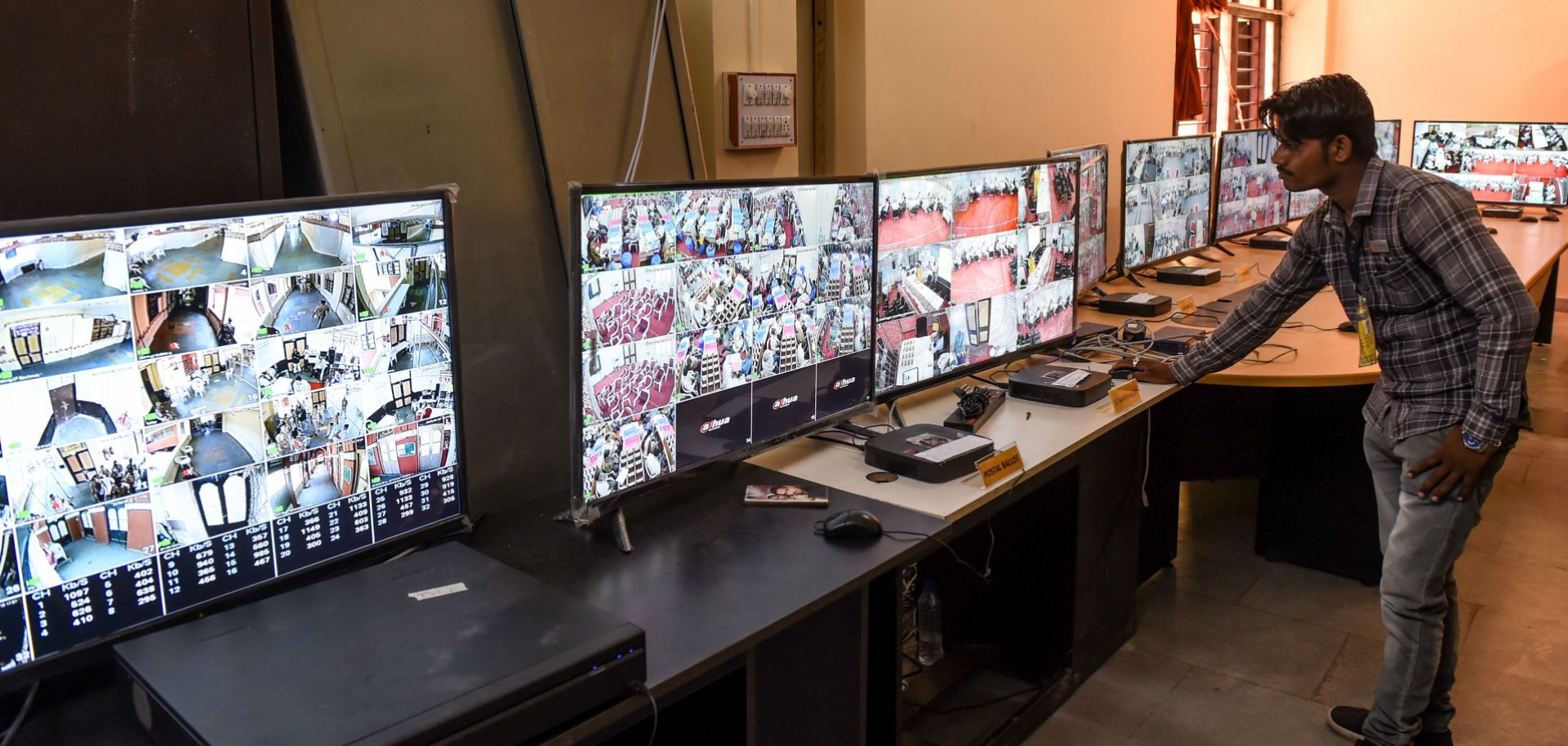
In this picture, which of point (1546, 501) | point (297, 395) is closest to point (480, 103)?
point (297, 395)

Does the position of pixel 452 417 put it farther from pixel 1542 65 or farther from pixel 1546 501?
pixel 1542 65

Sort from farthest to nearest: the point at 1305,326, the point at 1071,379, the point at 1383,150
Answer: the point at 1383,150
the point at 1305,326
the point at 1071,379

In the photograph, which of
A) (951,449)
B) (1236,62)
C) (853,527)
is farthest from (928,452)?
(1236,62)

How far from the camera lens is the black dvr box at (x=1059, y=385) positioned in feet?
8.13

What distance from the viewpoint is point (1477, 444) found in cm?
200

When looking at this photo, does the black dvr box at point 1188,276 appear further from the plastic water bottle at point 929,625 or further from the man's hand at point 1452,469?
the man's hand at point 1452,469

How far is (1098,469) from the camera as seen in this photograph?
100 inches

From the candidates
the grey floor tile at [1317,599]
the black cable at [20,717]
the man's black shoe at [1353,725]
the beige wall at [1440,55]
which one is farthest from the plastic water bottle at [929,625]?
the beige wall at [1440,55]

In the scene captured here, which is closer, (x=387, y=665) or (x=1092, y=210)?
(x=387, y=665)

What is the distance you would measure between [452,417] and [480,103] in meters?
0.61

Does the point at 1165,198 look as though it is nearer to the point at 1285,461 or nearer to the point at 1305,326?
the point at 1305,326

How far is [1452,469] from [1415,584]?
261mm

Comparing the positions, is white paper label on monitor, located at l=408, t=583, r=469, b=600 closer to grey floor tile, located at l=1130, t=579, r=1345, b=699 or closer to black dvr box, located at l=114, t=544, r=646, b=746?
black dvr box, located at l=114, t=544, r=646, b=746

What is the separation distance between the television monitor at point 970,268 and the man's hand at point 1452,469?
36.4 inches
